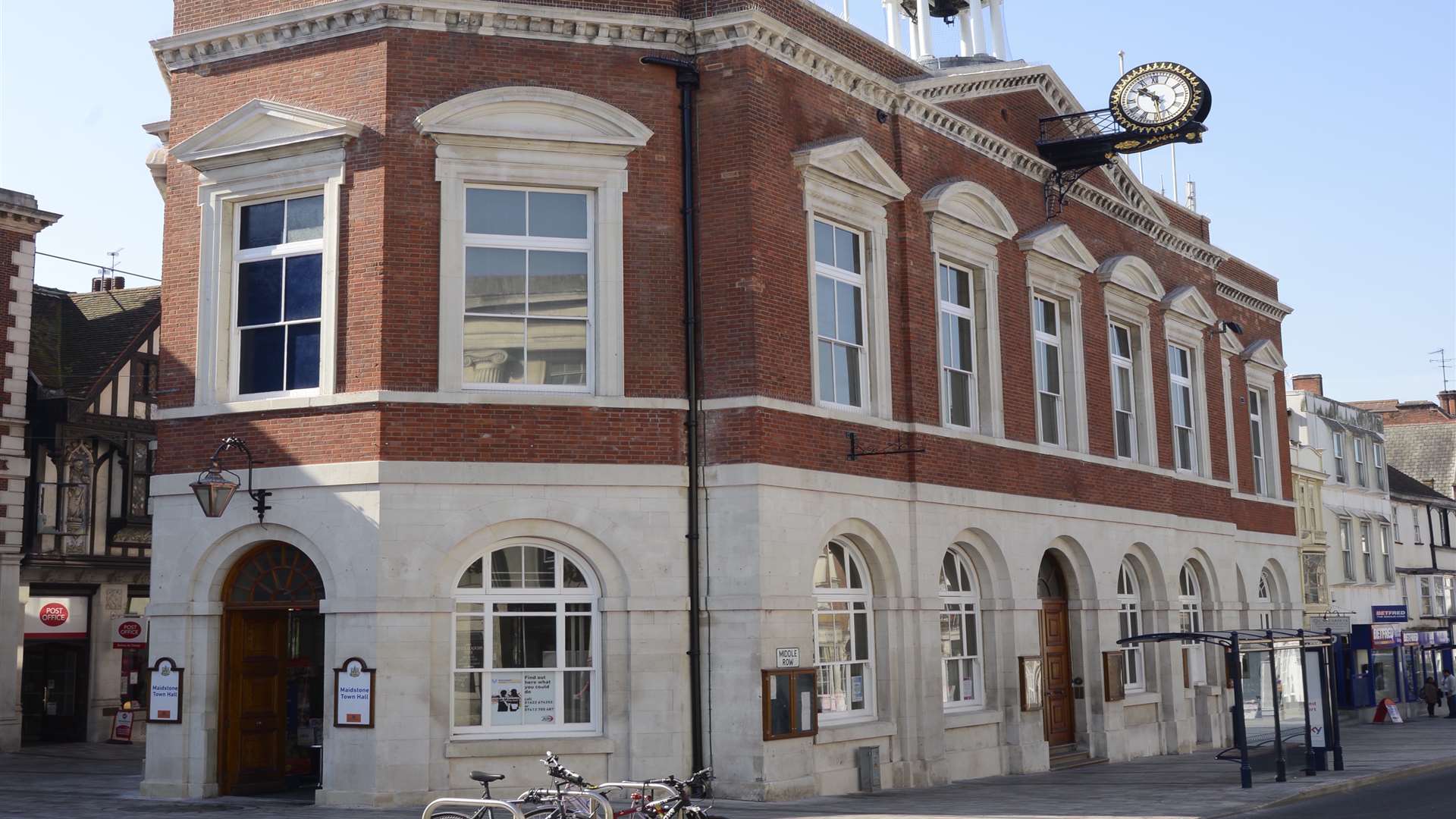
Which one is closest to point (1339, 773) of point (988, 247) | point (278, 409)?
point (988, 247)

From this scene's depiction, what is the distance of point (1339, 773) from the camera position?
23.8m

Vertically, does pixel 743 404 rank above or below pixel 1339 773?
above

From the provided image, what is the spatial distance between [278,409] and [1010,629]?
1151cm

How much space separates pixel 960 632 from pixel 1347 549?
111 feet

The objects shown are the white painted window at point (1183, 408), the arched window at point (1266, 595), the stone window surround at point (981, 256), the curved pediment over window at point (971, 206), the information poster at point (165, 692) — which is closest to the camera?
the information poster at point (165, 692)

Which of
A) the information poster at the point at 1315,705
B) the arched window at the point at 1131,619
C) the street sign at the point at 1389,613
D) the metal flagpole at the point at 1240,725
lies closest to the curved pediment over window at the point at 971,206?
the metal flagpole at the point at 1240,725

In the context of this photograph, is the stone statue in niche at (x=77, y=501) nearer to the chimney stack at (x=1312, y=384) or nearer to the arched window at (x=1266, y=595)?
the arched window at (x=1266, y=595)

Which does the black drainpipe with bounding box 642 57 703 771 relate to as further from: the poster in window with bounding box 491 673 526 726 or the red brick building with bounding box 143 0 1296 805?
the poster in window with bounding box 491 673 526 726

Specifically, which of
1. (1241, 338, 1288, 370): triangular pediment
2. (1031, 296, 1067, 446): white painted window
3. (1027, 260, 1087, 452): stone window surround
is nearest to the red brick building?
(1031, 296, 1067, 446): white painted window

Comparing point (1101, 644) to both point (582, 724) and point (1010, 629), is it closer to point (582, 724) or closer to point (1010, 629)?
point (1010, 629)

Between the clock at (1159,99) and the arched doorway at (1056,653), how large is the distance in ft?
24.8

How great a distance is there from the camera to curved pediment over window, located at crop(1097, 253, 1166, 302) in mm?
27562

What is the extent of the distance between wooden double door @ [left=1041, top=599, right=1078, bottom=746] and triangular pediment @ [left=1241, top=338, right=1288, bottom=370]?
1120cm

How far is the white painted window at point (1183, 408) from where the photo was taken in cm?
3069
